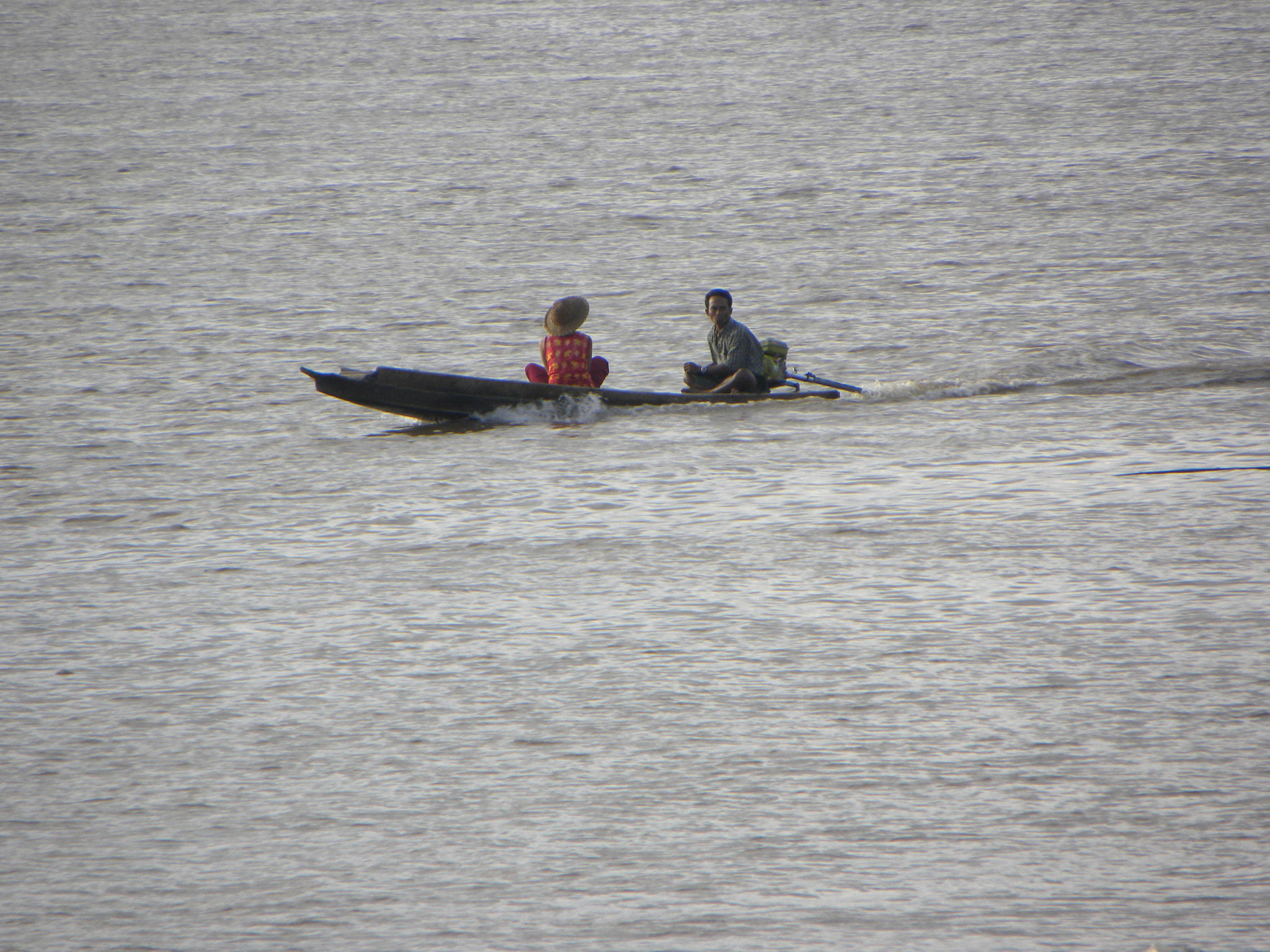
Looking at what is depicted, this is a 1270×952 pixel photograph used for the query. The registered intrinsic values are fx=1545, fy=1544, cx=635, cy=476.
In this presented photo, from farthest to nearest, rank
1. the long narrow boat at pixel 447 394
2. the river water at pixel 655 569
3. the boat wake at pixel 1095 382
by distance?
the boat wake at pixel 1095 382 < the long narrow boat at pixel 447 394 < the river water at pixel 655 569

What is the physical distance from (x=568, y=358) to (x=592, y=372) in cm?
25

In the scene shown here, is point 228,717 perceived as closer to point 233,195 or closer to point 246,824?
point 246,824

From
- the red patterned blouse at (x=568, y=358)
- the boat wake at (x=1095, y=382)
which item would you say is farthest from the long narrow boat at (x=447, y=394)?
the boat wake at (x=1095, y=382)

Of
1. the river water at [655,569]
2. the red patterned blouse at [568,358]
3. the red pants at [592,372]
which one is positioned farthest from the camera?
the red pants at [592,372]

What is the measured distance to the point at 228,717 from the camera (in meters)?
5.37

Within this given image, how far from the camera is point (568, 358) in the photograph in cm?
1003

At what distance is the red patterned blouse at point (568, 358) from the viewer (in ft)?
32.8

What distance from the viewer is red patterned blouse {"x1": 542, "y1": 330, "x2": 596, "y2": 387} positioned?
9992 millimetres

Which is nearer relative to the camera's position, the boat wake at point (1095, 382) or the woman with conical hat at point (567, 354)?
the woman with conical hat at point (567, 354)

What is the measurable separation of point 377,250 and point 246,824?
13618mm

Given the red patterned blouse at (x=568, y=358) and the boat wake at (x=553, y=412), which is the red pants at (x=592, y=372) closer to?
the red patterned blouse at (x=568, y=358)

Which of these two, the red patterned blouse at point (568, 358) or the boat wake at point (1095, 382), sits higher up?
the red patterned blouse at point (568, 358)

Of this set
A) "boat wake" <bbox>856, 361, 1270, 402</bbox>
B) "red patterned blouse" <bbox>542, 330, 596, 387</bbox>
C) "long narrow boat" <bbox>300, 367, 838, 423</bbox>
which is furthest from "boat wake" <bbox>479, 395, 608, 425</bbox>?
"boat wake" <bbox>856, 361, 1270, 402</bbox>

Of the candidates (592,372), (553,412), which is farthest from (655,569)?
(592,372)
